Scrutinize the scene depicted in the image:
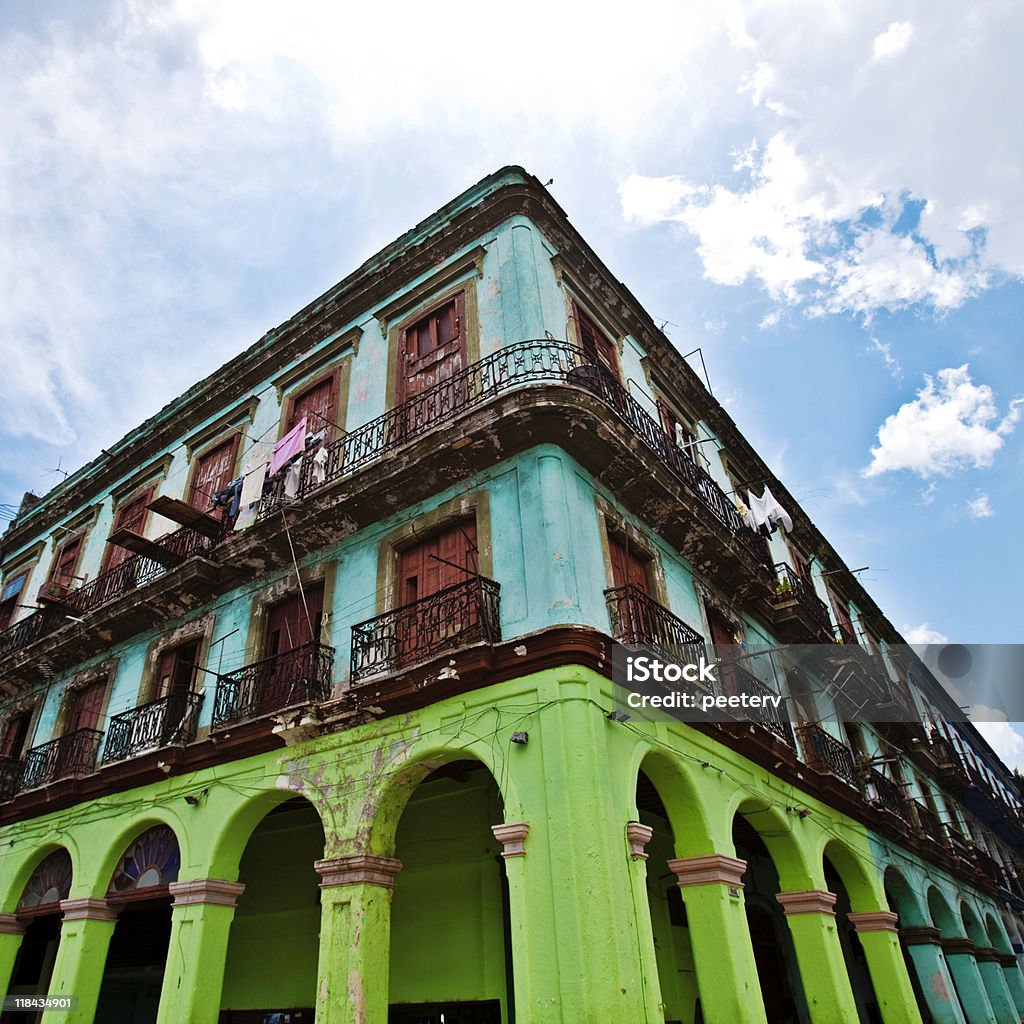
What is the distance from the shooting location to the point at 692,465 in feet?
40.8

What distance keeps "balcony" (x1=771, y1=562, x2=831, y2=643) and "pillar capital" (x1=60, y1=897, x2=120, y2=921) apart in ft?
38.5

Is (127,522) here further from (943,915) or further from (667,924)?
(943,915)

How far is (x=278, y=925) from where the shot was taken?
1170 centimetres

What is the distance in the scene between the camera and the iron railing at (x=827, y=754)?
12922 mm

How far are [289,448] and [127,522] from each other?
245 inches

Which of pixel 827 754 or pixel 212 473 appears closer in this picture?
pixel 827 754

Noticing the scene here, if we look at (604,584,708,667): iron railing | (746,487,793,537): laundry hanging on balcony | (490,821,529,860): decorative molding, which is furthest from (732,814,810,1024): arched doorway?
(490,821,529,860): decorative molding

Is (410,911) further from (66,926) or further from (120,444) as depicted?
(120,444)

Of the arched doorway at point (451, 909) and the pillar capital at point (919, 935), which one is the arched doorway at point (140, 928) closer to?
the arched doorway at point (451, 909)

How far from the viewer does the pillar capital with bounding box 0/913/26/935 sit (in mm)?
11898

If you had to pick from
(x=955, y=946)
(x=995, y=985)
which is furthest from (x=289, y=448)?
(x=995, y=985)

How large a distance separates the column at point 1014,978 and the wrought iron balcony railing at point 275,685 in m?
18.6

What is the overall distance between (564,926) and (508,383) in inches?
242

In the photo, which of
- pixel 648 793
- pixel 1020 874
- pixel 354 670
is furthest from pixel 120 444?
pixel 1020 874
